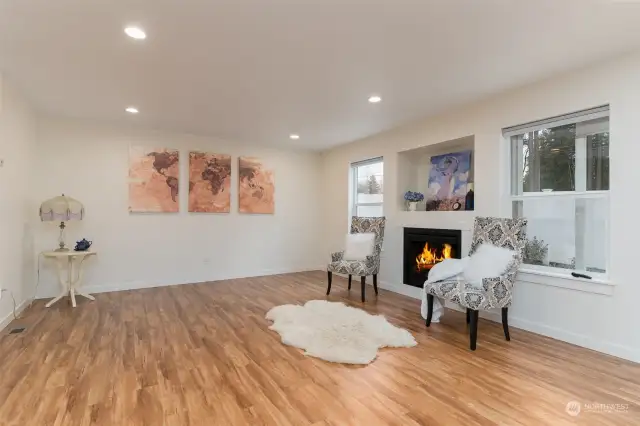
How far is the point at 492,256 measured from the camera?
3.27 m

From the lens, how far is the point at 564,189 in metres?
3.31

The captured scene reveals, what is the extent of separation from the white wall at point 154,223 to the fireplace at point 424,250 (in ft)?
8.15

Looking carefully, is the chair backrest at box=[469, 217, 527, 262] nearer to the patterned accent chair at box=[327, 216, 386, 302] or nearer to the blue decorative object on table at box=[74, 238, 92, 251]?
the patterned accent chair at box=[327, 216, 386, 302]

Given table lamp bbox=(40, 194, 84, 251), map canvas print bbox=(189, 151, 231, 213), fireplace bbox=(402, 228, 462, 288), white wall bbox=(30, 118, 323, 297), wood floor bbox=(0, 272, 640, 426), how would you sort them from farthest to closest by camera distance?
map canvas print bbox=(189, 151, 231, 213), white wall bbox=(30, 118, 323, 297), fireplace bbox=(402, 228, 462, 288), table lamp bbox=(40, 194, 84, 251), wood floor bbox=(0, 272, 640, 426)

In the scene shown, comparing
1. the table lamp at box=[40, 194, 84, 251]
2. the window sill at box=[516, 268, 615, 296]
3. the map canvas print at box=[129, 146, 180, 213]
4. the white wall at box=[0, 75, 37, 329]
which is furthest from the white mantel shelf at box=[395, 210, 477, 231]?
the white wall at box=[0, 75, 37, 329]

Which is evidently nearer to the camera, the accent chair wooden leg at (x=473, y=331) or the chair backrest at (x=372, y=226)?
the accent chair wooden leg at (x=473, y=331)

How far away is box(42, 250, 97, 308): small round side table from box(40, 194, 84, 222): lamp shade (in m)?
0.43

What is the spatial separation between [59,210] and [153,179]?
139 cm

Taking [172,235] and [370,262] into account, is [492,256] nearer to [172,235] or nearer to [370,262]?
[370,262]

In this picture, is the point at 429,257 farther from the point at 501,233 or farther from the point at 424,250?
the point at 501,233

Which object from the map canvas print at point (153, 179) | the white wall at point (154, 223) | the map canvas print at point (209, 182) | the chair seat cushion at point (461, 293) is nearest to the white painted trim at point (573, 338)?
the chair seat cushion at point (461, 293)

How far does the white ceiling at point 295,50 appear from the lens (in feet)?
7.07

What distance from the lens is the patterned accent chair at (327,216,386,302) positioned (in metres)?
4.67

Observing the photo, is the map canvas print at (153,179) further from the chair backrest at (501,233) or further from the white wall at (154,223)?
the chair backrest at (501,233)
